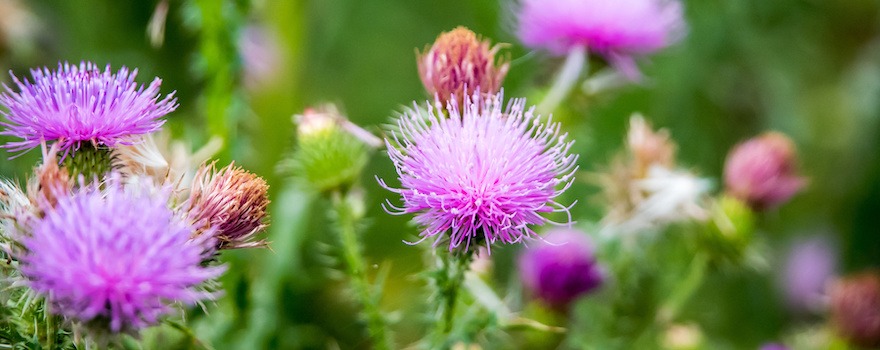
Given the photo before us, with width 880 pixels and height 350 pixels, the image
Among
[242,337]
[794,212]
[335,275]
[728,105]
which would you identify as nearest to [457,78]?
[335,275]

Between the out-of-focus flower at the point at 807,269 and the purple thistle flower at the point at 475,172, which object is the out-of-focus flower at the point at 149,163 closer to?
the purple thistle flower at the point at 475,172

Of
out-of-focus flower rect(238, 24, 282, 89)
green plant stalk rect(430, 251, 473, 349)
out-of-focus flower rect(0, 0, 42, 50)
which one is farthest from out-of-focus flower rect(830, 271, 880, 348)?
out-of-focus flower rect(0, 0, 42, 50)

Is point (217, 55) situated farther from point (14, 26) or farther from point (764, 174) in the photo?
point (764, 174)

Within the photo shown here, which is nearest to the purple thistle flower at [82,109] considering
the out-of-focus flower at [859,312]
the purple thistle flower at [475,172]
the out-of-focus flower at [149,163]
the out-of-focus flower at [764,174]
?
the out-of-focus flower at [149,163]

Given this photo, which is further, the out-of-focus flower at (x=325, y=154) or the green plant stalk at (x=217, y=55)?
the green plant stalk at (x=217, y=55)

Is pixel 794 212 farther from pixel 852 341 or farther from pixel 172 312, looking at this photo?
pixel 172 312

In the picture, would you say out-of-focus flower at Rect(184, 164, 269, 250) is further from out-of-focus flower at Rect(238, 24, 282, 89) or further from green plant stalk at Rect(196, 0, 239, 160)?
out-of-focus flower at Rect(238, 24, 282, 89)
